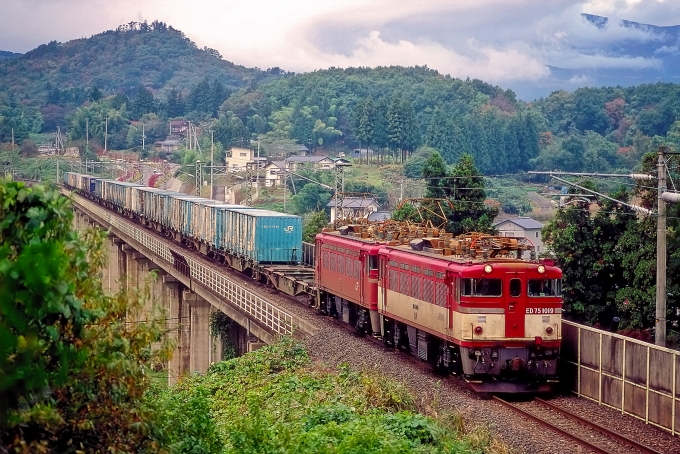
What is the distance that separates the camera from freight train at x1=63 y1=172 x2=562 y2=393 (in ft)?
64.1

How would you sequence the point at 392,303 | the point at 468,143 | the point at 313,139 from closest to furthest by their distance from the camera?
the point at 392,303, the point at 468,143, the point at 313,139

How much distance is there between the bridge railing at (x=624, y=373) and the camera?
55.6 ft

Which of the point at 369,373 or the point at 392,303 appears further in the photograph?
the point at 392,303

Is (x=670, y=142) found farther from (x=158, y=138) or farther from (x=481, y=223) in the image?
(x=158, y=138)

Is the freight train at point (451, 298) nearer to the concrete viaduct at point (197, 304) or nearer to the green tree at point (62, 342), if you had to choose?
the concrete viaduct at point (197, 304)

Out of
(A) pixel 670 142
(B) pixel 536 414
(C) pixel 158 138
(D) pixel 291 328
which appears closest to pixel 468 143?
(A) pixel 670 142

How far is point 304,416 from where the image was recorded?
15414mm

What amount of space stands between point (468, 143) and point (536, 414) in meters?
101

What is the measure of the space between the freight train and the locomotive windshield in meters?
0.02

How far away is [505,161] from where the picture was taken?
389ft

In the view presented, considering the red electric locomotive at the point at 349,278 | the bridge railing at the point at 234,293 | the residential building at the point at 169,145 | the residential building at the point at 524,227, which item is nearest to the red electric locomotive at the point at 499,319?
the red electric locomotive at the point at 349,278

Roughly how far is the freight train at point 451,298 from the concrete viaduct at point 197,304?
85.3 inches

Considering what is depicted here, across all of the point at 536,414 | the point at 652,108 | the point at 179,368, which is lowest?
the point at 179,368

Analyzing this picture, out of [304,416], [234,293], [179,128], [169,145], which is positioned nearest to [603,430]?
[304,416]
